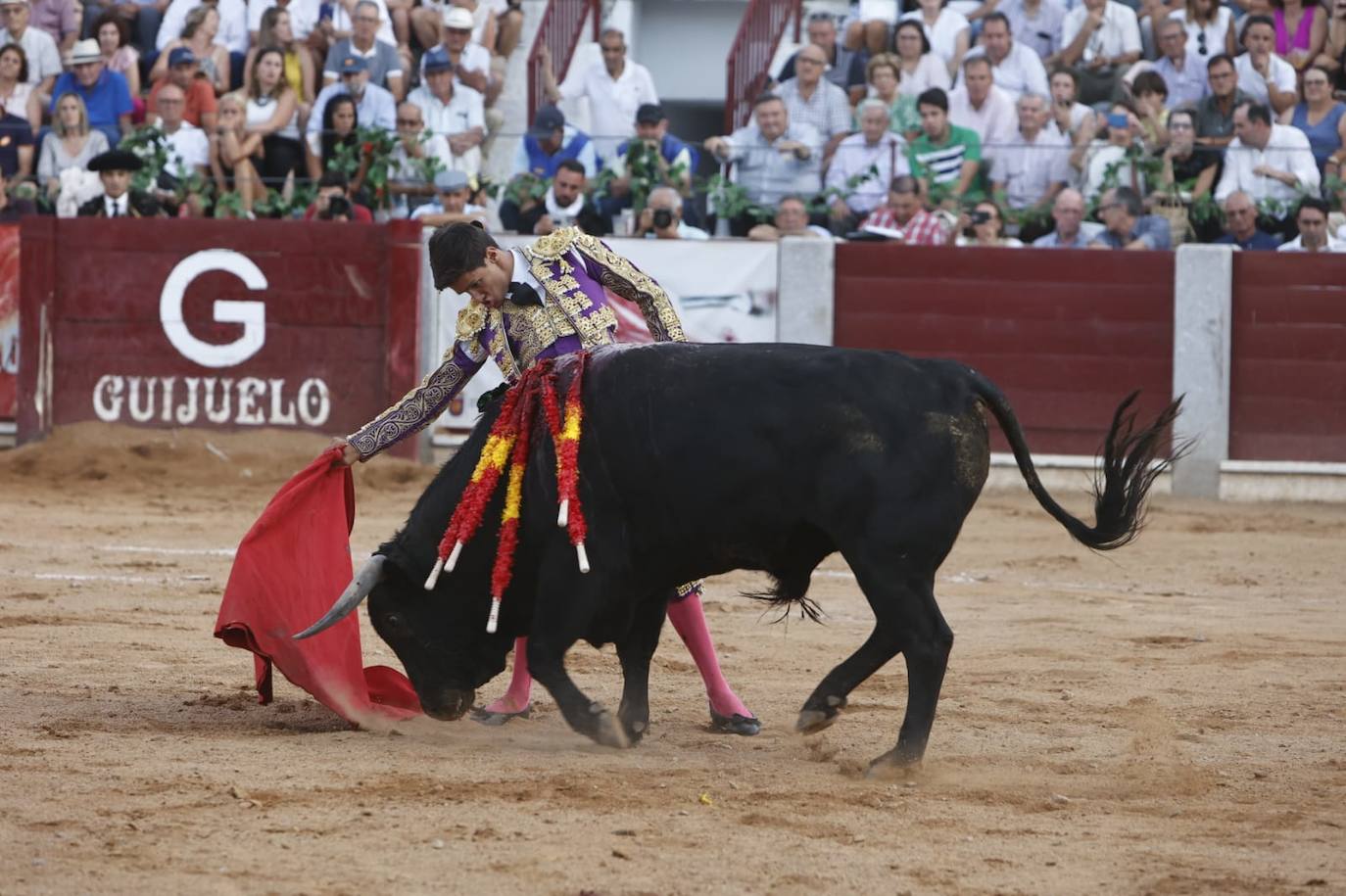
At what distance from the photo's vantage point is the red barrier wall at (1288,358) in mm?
8836

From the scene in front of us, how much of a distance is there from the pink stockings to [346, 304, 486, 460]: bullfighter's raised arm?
0.55 metres

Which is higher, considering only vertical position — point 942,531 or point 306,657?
point 942,531

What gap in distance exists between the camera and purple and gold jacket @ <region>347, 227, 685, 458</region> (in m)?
4.14

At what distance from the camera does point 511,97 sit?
11328 millimetres

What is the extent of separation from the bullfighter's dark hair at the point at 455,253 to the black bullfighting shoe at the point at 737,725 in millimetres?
1119

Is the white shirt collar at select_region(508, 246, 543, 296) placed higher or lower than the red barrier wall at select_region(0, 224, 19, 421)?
higher

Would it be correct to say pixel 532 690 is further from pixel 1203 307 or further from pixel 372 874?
pixel 1203 307

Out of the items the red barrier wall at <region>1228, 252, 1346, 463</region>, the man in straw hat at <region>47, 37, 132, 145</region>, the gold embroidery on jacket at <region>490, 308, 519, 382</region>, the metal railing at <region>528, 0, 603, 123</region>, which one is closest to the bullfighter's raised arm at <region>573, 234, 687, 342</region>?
the gold embroidery on jacket at <region>490, 308, 519, 382</region>

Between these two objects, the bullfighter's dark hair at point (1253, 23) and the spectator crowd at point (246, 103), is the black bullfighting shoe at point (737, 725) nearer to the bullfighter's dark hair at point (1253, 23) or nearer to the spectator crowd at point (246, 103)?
the spectator crowd at point (246, 103)

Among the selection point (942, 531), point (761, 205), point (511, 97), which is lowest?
point (942, 531)

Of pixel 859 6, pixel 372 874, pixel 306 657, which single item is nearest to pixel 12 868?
pixel 372 874

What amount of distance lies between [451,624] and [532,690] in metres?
0.71

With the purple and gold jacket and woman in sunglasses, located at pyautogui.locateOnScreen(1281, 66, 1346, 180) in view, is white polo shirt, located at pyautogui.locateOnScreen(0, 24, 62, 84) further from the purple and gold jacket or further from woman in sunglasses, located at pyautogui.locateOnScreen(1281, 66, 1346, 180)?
the purple and gold jacket

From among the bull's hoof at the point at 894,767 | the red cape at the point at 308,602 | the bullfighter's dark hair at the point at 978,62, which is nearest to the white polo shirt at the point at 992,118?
the bullfighter's dark hair at the point at 978,62
